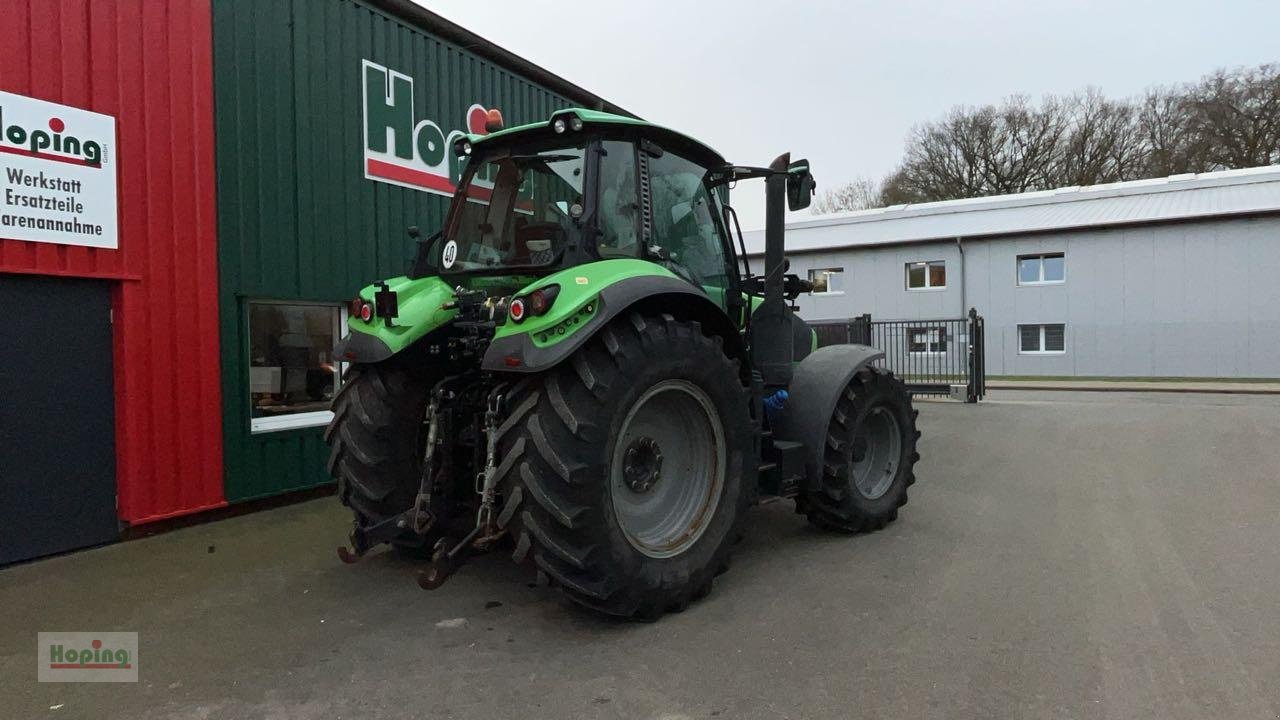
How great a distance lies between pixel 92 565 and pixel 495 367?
3.42m

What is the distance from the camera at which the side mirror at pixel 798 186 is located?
15.0ft

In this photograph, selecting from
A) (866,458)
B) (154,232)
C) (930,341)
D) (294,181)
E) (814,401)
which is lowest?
(866,458)

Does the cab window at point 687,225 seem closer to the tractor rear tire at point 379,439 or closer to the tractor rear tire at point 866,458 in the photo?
the tractor rear tire at point 866,458

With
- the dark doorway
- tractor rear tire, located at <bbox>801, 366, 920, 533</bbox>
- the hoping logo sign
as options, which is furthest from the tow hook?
the hoping logo sign

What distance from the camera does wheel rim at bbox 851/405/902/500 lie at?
5402mm

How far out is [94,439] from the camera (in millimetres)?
5121

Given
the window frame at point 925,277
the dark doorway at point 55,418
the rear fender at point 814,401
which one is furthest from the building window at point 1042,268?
the dark doorway at point 55,418

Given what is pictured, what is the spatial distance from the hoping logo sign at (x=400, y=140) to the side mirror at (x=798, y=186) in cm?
439

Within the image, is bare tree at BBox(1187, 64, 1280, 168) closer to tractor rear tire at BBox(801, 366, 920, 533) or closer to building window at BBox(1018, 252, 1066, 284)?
building window at BBox(1018, 252, 1066, 284)

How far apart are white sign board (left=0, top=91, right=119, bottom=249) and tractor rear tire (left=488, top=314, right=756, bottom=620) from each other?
3625 millimetres

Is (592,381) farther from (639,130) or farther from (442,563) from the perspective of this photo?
(639,130)

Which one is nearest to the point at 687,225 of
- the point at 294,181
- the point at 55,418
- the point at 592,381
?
the point at 592,381

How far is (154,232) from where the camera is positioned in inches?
212

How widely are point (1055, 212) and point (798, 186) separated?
2283 centimetres
